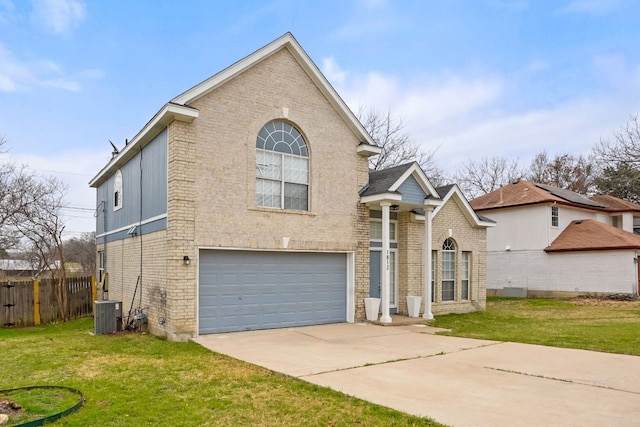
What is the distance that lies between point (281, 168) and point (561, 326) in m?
9.12

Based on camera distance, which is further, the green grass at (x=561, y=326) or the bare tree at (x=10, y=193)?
the bare tree at (x=10, y=193)

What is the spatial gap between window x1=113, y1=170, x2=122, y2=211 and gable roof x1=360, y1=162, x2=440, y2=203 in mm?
8329

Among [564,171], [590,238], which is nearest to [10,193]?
[590,238]

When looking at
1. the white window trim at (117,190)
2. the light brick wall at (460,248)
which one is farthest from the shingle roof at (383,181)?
the white window trim at (117,190)

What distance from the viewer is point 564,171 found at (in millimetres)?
40500

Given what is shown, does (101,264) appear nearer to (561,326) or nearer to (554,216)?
(561,326)

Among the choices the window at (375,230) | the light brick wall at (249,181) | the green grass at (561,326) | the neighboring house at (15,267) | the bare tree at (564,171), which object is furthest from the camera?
the bare tree at (564,171)

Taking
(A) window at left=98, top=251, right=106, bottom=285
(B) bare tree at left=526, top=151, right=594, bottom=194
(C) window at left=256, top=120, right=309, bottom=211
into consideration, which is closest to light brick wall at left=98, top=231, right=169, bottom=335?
(A) window at left=98, top=251, right=106, bottom=285

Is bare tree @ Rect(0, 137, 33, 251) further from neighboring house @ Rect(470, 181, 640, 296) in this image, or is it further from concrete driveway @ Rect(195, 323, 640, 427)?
neighboring house @ Rect(470, 181, 640, 296)

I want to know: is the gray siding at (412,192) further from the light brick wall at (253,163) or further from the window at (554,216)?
the window at (554,216)

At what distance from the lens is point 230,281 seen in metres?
11.6

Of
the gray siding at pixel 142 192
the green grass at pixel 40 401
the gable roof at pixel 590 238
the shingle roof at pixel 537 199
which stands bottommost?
the green grass at pixel 40 401

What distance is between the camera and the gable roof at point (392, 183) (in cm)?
1325

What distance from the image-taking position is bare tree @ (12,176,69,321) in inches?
632
